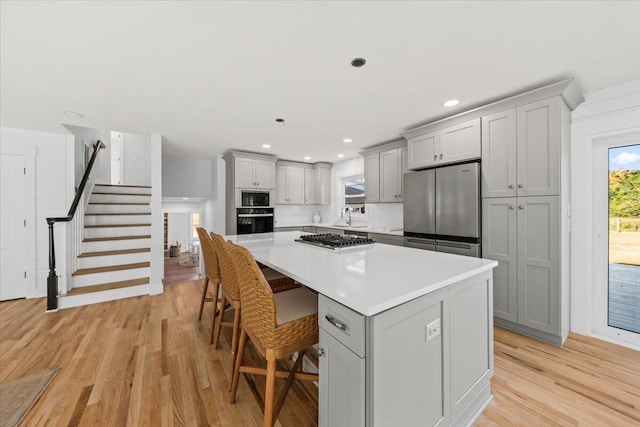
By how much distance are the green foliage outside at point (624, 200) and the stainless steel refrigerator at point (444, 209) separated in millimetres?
1138

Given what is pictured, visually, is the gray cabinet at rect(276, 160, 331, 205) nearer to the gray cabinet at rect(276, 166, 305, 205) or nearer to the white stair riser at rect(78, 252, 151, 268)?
the gray cabinet at rect(276, 166, 305, 205)

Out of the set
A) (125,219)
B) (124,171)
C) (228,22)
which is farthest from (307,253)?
(124,171)

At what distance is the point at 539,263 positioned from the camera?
235cm

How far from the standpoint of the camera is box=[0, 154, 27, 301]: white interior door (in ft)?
11.5

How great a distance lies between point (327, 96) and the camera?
Result: 2.53 m

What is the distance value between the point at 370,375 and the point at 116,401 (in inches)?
70.8

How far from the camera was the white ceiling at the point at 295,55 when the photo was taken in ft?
4.80

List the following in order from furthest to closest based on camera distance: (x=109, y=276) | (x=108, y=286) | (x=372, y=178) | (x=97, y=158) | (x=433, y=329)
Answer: (x=97, y=158) → (x=372, y=178) → (x=109, y=276) → (x=108, y=286) → (x=433, y=329)

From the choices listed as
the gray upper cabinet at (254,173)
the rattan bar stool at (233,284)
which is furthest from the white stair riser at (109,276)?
the rattan bar stool at (233,284)

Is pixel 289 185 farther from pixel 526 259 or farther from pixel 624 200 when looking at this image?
pixel 624 200

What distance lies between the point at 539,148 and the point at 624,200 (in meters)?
0.96

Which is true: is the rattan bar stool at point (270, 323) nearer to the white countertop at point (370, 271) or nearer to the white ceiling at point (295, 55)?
the white countertop at point (370, 271)

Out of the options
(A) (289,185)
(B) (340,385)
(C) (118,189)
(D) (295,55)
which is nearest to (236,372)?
(B) (340,385)

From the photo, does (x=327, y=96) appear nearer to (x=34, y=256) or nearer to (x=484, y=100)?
(x=484, y=100)
